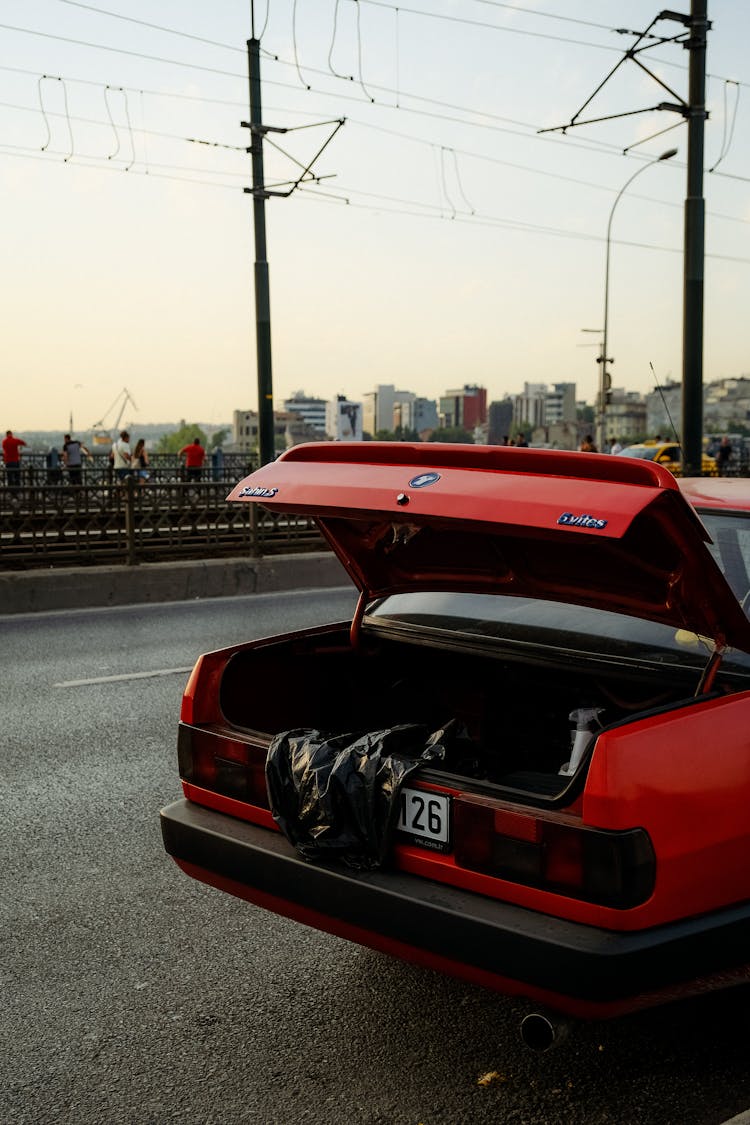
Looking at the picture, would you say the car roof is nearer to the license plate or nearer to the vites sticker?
the vites sticker

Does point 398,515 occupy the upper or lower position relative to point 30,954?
upper

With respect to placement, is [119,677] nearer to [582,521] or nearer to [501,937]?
[501,937]

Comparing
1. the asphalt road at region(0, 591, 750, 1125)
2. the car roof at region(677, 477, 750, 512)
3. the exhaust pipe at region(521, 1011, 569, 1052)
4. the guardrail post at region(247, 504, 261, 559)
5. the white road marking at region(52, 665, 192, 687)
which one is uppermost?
the car roof at region(677, 477, 750, 512)

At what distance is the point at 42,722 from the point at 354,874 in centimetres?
417

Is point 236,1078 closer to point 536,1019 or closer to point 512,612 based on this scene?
point 536,1019

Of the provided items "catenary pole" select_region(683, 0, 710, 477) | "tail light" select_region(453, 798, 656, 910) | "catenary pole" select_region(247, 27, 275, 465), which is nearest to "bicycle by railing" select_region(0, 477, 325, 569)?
"catenary pole" select_region(247, 27, 275, 465)

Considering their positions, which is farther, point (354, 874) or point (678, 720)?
point (354, 874)

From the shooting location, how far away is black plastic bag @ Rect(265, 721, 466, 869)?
2857 millimetres

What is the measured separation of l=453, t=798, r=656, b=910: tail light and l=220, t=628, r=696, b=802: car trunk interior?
640 mm

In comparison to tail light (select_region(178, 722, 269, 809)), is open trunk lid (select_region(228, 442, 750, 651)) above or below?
above

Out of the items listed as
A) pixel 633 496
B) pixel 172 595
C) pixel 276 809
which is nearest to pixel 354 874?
pixel 276 809

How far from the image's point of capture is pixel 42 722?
258 inches

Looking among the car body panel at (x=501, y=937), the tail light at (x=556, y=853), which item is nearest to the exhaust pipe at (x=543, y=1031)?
the car body panel at (x=501, y=937)

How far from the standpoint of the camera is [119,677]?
786cm
